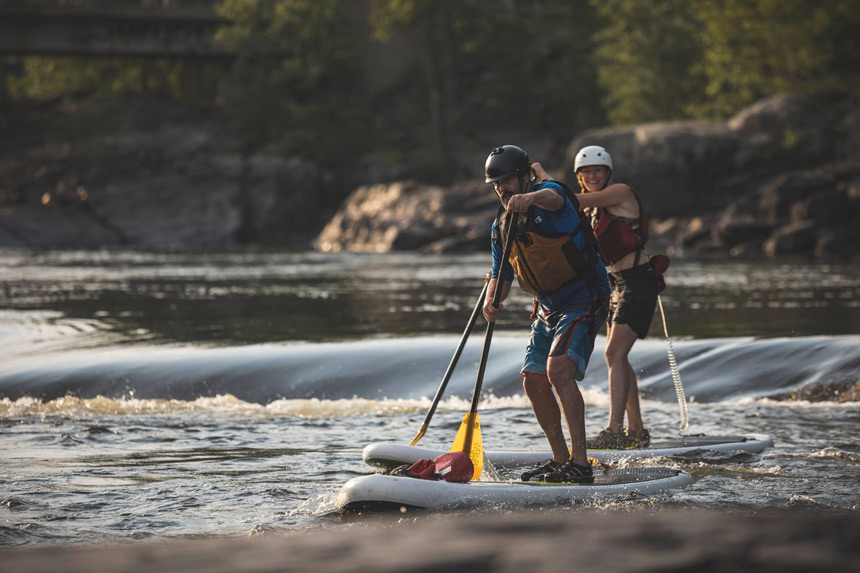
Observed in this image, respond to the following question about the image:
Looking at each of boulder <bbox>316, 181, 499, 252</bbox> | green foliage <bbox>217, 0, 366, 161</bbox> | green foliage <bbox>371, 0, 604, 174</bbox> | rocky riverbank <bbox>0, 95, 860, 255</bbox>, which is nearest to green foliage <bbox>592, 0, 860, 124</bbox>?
rocky riverbank <bbox>0, 95, 860, 255</bbox>

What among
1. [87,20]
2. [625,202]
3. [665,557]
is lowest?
[665,557]

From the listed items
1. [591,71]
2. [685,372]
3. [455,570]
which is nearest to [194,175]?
[591,71]

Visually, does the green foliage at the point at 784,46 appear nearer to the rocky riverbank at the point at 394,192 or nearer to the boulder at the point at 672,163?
the rocky riverbank at the point at 394,192

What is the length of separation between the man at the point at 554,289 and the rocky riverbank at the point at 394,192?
90.7ft

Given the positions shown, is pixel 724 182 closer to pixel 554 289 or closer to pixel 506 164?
pixel 554 289

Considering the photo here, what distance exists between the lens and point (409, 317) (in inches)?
670

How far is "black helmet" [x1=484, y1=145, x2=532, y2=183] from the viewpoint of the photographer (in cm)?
632

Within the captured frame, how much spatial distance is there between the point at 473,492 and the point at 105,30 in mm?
59851

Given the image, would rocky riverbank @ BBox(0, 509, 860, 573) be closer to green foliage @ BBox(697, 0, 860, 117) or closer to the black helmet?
the black helmet

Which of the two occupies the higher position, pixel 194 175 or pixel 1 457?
pixel 194 175

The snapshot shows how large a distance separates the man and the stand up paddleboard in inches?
30.1

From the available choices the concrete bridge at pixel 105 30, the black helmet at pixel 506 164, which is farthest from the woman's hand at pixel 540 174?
the concrete bridge at pixel 105 30

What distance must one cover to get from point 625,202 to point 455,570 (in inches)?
243

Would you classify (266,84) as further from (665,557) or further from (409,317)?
(665,557)
